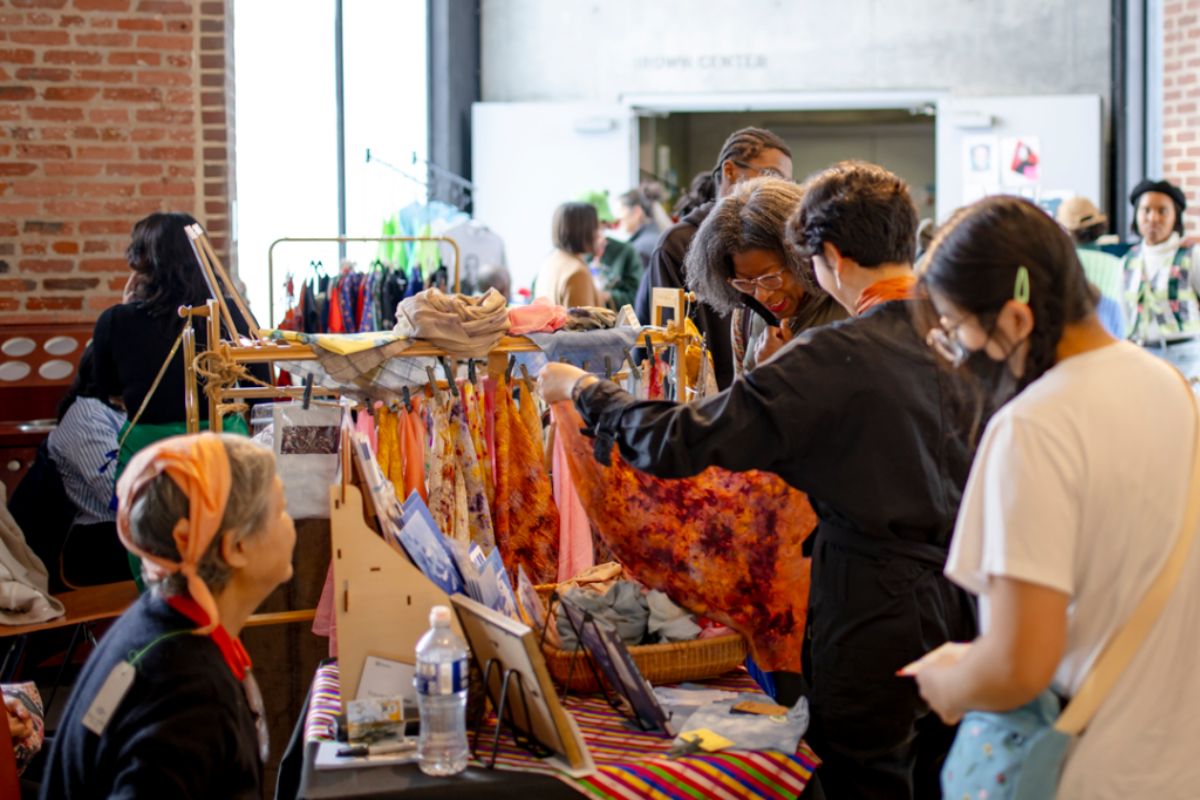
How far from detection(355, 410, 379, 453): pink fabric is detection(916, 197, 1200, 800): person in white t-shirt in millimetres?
1510

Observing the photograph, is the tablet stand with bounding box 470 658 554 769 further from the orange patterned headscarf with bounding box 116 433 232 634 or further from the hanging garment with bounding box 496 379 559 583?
the hanging garment with bounding box 496 379 559 583

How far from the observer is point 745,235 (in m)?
2.17

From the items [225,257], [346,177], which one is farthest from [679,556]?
[346,177]

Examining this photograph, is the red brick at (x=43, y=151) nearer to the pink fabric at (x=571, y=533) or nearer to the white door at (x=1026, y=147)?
the pink fabric at (x=571, y=533)

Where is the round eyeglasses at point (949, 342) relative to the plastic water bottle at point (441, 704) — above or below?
above

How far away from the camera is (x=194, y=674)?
137cm

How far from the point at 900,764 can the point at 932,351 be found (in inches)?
27.3

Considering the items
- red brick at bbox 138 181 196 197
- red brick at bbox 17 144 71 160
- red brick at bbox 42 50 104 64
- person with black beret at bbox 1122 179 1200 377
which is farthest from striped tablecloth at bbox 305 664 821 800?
person with black beret at bbox 1122 179 1200 377

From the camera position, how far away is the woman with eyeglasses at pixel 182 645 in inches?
52.3

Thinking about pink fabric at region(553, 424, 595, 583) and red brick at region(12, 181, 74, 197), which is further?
red brick at region(12, 181, 74, 197)

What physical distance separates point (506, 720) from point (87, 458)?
2.47 metres

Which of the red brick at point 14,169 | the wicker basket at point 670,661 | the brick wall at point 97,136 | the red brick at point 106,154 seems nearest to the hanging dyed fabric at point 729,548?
the wicker basket at point 670,661

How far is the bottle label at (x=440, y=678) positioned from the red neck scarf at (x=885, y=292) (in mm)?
877

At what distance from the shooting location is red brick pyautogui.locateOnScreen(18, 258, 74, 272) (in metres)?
4.55
